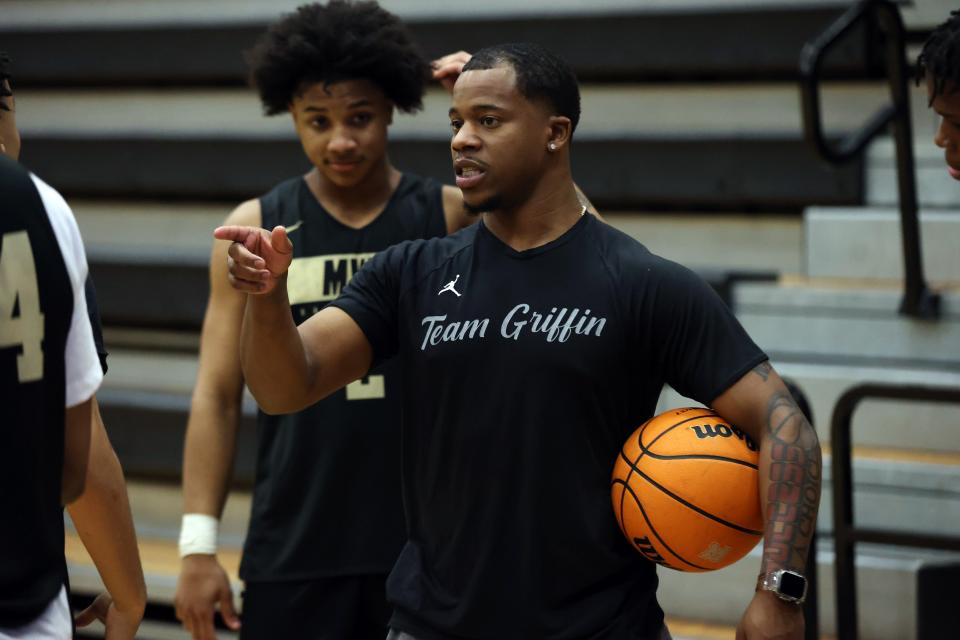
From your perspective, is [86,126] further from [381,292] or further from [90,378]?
[90,378]

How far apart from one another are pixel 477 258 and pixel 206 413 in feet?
3.36

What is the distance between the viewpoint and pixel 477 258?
8.81 feet

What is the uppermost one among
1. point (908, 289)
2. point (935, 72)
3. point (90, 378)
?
point (935, 72)

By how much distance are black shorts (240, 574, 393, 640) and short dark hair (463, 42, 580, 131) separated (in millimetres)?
1199

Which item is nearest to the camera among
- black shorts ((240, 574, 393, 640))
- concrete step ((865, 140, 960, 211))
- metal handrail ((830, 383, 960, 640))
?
black shorts ((240, 574, 393, 640))

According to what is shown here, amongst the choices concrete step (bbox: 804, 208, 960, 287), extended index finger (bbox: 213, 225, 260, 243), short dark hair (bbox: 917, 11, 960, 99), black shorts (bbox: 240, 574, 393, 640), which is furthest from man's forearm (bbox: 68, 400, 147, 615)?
concrete step (bbox: 804, 208, 960, 287)

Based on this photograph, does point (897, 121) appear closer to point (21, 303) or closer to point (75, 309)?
point (75, 309)

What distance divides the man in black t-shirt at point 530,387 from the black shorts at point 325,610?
577 mm

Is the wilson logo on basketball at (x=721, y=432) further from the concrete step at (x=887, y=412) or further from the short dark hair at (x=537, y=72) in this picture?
the concrete step at (x=887, y=412)

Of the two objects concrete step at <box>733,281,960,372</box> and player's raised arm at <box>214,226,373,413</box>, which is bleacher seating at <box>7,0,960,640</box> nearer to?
concrete step at <box>733,281,960,372</box>

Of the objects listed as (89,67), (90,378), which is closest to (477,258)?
(90,378)

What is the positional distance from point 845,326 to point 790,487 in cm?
281

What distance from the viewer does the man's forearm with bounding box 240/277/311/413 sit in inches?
97.2

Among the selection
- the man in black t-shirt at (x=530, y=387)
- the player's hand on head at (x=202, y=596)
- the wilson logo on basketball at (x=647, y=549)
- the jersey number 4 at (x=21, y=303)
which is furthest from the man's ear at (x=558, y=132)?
the player's hand on head at (x=202, y=596)
